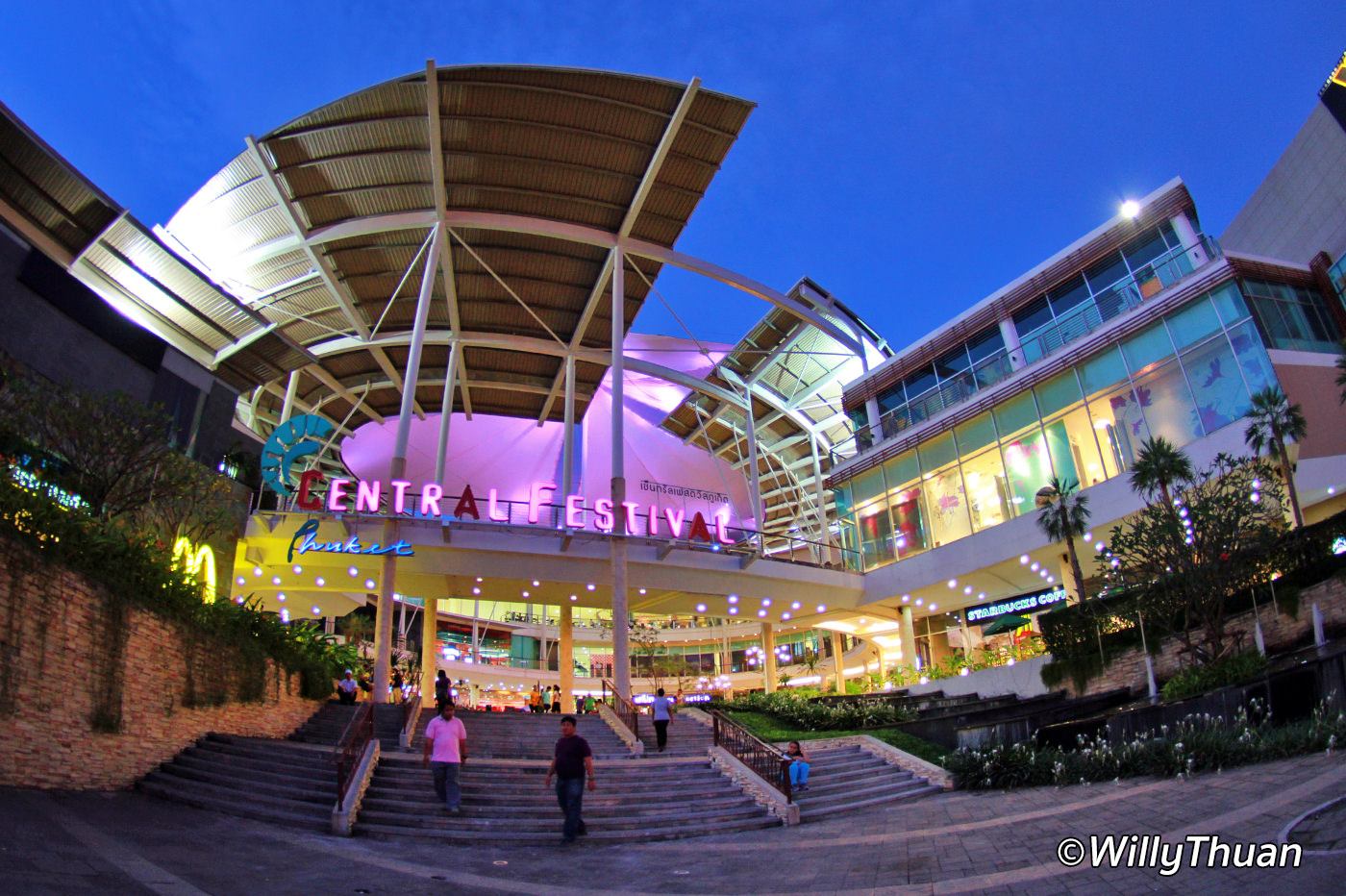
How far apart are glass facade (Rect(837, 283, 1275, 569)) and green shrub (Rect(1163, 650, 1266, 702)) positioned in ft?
34.3

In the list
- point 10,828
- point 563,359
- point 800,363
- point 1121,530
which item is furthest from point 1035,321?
point 10,828

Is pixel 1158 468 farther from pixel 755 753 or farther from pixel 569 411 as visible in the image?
pixel 569 411

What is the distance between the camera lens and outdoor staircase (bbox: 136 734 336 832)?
1073 cm

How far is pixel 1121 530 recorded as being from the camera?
18391mm

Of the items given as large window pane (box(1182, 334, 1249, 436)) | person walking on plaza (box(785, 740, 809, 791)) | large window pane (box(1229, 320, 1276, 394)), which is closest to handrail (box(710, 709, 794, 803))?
person walking on plaza (box(785, 740, 809, 791))

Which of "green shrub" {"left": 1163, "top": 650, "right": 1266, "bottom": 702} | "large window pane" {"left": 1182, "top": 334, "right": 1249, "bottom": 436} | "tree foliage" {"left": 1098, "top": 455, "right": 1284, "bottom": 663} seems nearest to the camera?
"green shrub" {"left": 1163, "top": 650, "right": 1266, "bottom": 702}

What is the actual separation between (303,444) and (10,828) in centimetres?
1715

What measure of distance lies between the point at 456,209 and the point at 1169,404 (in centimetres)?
2462

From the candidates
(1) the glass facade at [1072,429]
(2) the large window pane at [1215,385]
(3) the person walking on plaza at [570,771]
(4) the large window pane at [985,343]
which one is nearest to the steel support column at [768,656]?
(1) the glass facade at [1072,429]

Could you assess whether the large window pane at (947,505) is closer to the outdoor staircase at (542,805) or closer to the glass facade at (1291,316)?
the glass facade at (1291,316)

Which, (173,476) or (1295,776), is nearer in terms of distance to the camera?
(1295,776)

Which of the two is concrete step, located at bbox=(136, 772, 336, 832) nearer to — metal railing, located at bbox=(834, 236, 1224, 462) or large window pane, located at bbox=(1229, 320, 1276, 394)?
large window pane, located at bbox=(1229, 320, 1276, 394)

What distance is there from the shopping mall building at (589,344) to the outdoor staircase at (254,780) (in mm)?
8909

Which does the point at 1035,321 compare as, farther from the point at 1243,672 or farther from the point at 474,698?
the point at 474,698
